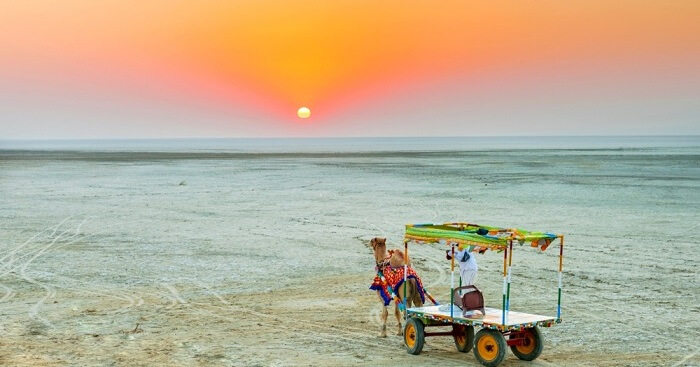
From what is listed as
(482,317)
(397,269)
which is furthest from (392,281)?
(482,317)

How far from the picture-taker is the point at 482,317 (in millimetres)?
14398

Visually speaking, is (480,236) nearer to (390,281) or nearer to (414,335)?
(414,335)

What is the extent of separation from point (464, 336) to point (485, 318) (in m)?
0.96

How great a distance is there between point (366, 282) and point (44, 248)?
1171 centimetres

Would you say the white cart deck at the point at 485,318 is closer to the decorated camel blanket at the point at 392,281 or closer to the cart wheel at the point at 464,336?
the cart wheel at the point at 464,336

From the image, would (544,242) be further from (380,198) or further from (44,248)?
(380,198)

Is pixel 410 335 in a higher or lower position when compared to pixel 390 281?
lower

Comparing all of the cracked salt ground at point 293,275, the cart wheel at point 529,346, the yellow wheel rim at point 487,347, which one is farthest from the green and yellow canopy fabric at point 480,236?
the cracked salt ground at point 293,275

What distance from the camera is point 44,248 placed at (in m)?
28.2

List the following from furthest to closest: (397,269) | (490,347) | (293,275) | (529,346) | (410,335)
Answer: (293,275) → (397,269) → (410,335) → (529,346) → (490,347)

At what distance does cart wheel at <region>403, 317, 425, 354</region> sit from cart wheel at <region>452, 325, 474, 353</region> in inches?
23.7

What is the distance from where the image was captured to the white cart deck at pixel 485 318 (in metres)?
13.9

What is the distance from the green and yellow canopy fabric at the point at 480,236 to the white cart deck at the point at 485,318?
1.13 m

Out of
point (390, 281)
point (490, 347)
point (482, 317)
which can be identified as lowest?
point (490, 347)
